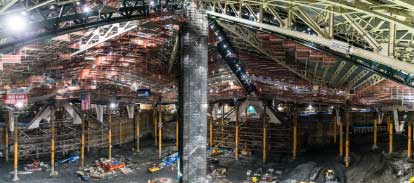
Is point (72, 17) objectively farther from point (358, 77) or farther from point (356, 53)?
point (358, 77)

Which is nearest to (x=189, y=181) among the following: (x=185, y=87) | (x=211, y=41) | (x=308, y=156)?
(x=185, y=87)

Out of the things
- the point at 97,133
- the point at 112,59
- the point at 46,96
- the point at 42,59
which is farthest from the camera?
the point at 97,133

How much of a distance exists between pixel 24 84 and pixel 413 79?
18.8 metres

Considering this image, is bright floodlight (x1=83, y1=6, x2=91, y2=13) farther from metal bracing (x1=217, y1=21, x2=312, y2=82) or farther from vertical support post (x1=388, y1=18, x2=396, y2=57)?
vertical support post (x1=388, y1=18, x2=396, y2=57)

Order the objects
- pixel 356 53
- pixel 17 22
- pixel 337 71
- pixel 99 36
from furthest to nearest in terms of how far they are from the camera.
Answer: pixel 337 71 → pixel 99 36 → pixel 17 22 → pixel 356 53

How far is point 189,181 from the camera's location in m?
14.5

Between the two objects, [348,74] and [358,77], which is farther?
[358,77]

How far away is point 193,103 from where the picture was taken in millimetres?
14695

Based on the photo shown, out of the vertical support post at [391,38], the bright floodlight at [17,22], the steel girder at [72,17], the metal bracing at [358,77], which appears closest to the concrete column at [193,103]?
the steel girder at [72,17]

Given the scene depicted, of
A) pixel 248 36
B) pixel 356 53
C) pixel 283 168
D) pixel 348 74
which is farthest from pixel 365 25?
pixel 283 168

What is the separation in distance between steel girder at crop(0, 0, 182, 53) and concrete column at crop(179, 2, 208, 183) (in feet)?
4.92

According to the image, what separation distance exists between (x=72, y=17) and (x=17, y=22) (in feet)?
8.51

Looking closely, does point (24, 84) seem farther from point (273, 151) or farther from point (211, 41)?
point (273, 151)

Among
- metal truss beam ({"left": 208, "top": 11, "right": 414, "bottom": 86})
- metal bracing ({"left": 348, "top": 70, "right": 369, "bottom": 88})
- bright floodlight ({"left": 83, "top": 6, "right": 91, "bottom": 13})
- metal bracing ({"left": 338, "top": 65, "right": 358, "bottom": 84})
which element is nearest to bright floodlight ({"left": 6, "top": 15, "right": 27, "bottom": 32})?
bright floodlight ({"left": 83, "top": 6, "right": 91, "bottom": 13})
